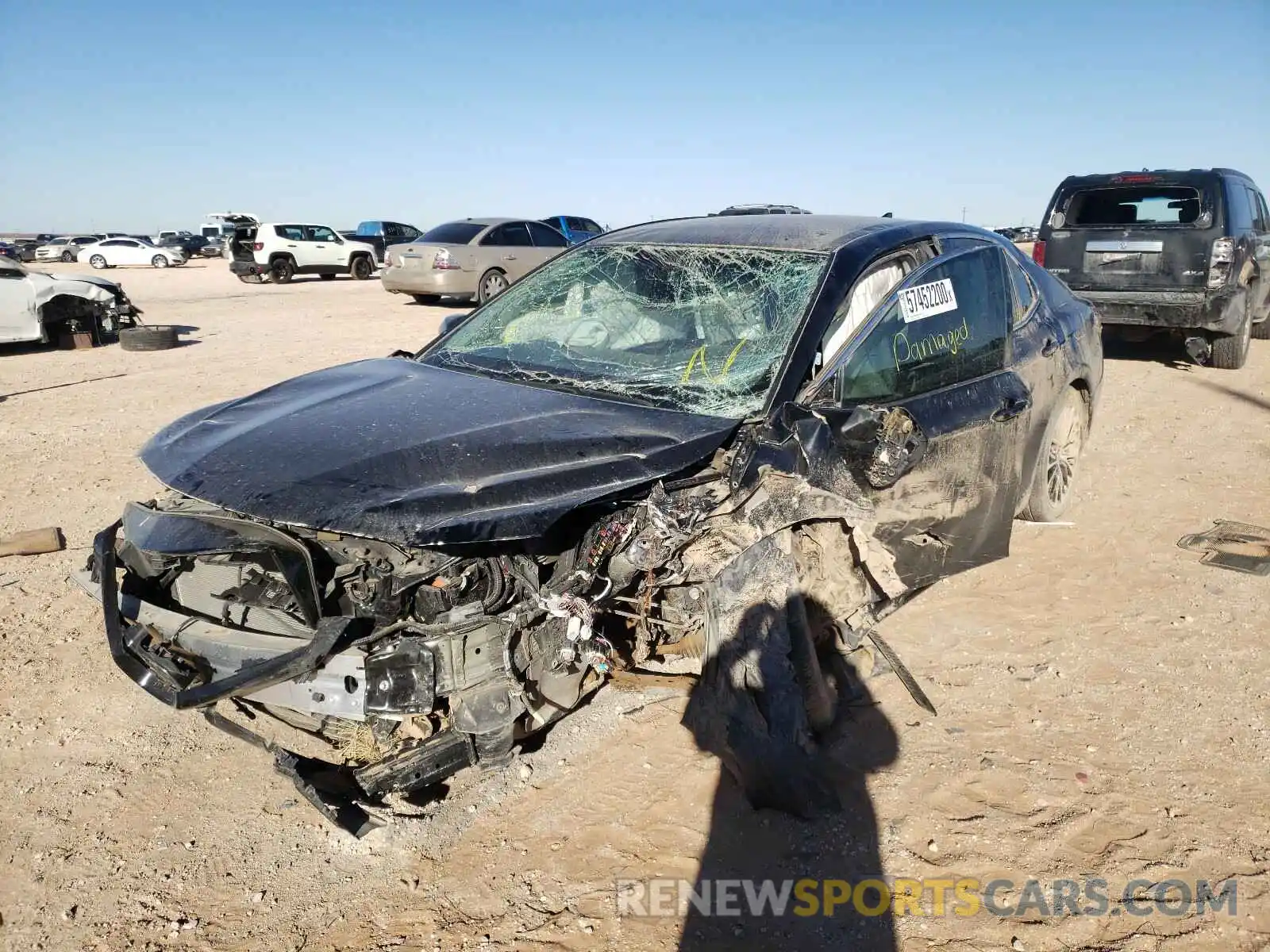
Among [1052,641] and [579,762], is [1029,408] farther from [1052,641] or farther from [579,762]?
[579,762]

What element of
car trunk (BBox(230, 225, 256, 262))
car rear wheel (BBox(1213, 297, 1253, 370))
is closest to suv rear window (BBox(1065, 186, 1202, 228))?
car rear wheel (BBox(1213, 297, 1253, 370))

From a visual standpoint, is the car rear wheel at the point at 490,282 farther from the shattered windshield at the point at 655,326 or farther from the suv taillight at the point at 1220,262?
the shattered windshield at the point at 655,326

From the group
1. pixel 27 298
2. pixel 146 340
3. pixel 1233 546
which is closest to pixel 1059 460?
pixel 1233 546

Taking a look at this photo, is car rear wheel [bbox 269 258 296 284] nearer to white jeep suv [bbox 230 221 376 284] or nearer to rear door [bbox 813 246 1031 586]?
white jeep suv [bbox 230 221 376 284]

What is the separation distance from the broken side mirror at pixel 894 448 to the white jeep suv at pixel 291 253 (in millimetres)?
24166

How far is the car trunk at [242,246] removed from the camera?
24.1 meters

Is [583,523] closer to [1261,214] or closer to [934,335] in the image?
[934,335]

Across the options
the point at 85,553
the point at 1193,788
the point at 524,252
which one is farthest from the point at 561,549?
the point at 524,252

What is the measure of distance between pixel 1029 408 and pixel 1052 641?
1.08 meters

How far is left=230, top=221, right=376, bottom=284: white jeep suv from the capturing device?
24.1 m

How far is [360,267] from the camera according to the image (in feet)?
85.3

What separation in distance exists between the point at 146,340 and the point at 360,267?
585 inches

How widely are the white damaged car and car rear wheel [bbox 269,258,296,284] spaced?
12052 mm

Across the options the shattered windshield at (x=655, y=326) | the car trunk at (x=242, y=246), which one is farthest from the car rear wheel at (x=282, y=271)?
the shattered windshield at (x=655, y=326)
